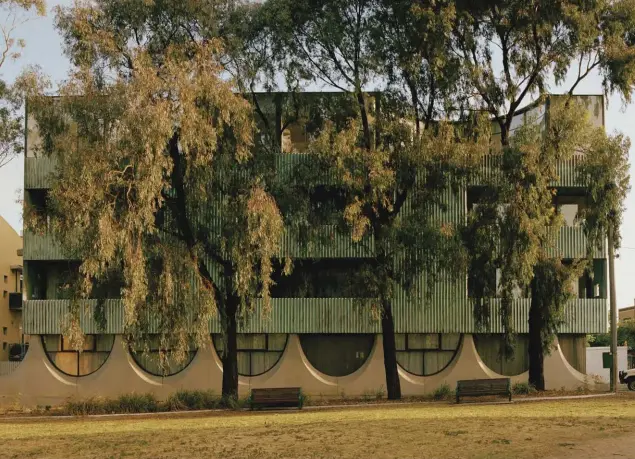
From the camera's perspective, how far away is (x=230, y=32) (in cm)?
3077

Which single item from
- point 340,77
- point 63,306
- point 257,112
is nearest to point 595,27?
point 340,77

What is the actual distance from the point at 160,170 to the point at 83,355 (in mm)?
17331

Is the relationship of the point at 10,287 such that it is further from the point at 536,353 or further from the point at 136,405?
the point at 536,353

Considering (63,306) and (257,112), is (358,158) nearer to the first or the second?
(257,112)

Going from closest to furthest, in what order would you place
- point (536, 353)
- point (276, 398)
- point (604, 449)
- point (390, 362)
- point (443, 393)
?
point (604, 449) → point (276, 398) → point (390, 362) → point (443, 393) → point (536, 353)

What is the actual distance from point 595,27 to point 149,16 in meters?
16.2

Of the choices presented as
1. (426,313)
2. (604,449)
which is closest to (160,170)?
(604,449)

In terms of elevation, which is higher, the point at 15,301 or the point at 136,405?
the point at 15,301

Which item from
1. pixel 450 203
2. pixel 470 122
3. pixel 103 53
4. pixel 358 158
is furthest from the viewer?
pixel 450 203

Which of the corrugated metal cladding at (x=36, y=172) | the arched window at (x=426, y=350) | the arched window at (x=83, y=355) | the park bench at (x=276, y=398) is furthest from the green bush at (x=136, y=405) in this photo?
the arched window at (x=426, y=350)

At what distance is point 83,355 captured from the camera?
39.6 metres

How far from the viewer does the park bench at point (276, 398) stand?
1127 inches

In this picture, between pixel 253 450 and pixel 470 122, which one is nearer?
pixel 253 450

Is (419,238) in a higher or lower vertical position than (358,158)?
lower
